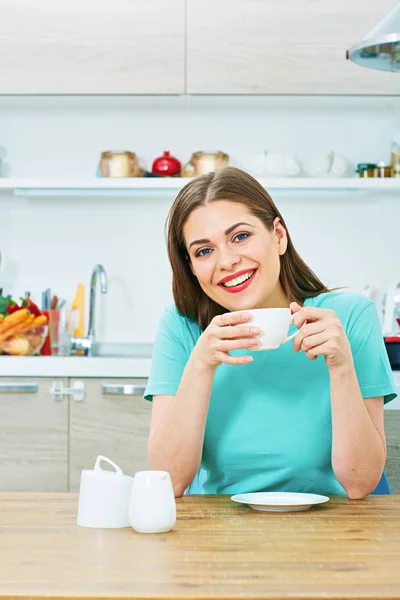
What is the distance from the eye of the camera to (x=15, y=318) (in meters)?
2.97

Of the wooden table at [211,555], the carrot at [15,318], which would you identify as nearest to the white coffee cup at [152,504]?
the wooden table at [211,555]

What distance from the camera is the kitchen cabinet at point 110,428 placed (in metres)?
2.83

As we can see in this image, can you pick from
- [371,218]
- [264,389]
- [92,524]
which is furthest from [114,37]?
[92,524]

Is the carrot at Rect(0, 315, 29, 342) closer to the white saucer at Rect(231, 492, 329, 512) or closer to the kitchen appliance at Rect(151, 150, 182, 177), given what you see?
the kitchen appliance at Rect(151, 150, 182, 177)

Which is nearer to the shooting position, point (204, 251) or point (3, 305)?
point (204, 251)

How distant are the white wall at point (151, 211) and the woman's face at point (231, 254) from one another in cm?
196

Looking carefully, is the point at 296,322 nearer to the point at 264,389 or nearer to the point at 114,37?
the point at 264,389

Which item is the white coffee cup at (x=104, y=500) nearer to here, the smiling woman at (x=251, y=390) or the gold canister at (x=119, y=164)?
the smiling woman at (x=251, y=390)

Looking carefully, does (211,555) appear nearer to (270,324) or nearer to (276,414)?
(270,324)

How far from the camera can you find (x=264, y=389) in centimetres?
153

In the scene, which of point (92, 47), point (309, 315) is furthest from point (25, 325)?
point (309, 315)

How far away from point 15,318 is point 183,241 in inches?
58.9

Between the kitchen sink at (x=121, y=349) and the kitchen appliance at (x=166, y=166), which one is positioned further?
the kitchen sink at (x=121, y=349)

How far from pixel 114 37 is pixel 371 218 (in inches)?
50.1
